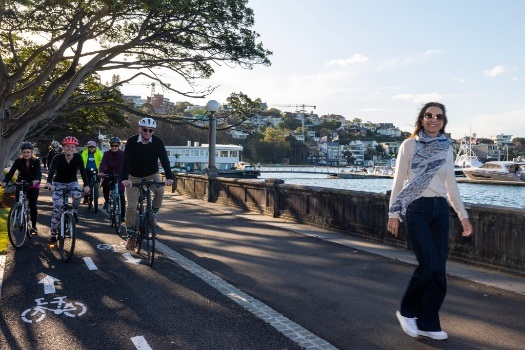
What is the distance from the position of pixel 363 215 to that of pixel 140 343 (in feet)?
22.6

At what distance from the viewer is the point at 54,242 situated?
330 inches

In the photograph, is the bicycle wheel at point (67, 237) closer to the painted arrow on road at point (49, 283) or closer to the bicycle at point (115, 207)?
the painted arrow on road at point (49, 283)

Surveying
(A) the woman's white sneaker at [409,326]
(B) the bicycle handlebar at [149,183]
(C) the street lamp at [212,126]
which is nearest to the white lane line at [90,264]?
(B) the bicycle handlebar at [149,183]

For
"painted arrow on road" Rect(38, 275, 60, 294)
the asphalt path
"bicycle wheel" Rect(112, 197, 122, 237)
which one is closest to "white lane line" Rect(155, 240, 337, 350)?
the asphalt path

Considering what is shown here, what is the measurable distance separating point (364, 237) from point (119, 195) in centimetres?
505

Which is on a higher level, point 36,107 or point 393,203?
point 36,107

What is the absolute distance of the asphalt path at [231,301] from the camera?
4.50 m

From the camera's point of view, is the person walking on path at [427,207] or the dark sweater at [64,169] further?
the dark sweater at [64,169]

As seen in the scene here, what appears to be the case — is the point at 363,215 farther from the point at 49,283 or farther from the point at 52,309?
the point at 52,309

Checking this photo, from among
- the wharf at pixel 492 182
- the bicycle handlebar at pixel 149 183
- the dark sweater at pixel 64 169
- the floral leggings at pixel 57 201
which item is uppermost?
the dark sweater at pixel 64 169

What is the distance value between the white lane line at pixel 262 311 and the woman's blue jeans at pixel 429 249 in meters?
0.89

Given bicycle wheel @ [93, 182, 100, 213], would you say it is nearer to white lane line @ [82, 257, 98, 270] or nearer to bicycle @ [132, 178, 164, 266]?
white lane line @ [82, 257, 98, 270]

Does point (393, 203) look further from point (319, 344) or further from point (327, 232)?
point (327, 232)

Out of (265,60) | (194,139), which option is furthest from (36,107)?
(194,139)
